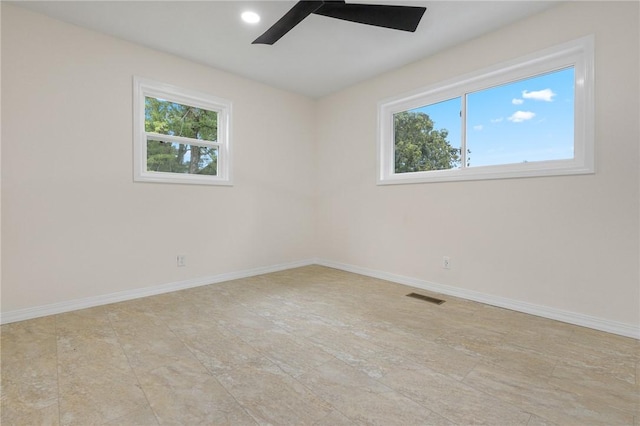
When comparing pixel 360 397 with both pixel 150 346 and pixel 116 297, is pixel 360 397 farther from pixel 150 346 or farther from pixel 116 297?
pixel 116 297

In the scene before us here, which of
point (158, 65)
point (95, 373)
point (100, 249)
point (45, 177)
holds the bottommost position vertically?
point (95, 373)

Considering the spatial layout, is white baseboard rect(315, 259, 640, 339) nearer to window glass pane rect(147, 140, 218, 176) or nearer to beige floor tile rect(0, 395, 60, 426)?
window glass pane rect(147, 140, 218, 176)

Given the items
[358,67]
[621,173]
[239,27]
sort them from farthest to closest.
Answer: [358,67]
[239,27]
[621,173]

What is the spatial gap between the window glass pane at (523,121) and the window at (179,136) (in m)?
3.01

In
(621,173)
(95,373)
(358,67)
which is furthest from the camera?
(358,67)

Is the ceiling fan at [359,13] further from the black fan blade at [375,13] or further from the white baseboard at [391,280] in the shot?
the white baseboard at [391,280]

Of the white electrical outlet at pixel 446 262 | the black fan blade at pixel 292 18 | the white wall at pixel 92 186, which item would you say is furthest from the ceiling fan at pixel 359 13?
the white electrical outlet at pixel 446 262

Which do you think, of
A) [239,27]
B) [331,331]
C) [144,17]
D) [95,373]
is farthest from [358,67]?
[95,373]

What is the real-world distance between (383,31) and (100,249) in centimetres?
355

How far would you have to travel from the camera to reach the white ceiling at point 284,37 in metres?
2.49

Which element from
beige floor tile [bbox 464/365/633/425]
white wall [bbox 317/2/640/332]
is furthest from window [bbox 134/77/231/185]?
beige floor tile [bbox 464/365/633/425]

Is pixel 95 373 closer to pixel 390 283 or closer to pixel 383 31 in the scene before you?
pixel 390 283

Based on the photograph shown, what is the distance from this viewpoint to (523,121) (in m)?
2.82

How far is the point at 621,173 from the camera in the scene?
224cm
